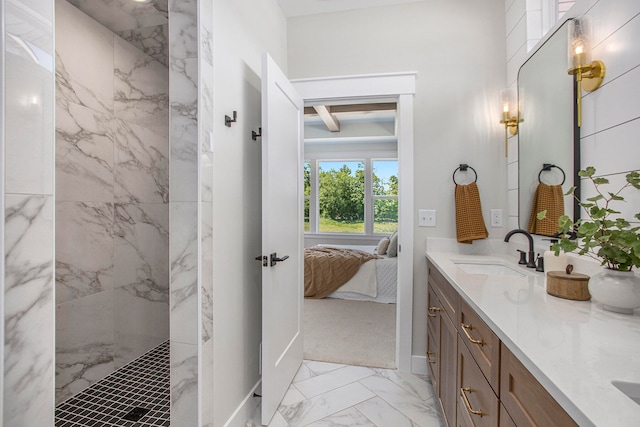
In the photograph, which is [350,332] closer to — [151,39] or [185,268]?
[185,268]

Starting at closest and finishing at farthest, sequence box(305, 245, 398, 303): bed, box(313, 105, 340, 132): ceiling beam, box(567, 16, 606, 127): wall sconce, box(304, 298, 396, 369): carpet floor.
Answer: box(567, 16, 606, 127): wall sconce < box(304, 298, 396, 369): carpet floor < box(305, 245, 398, 303): bed < box(313, 105, 340, 132): ceiling beam

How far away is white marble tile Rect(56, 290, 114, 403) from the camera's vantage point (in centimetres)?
193

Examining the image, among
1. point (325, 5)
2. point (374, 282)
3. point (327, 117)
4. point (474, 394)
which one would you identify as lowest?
point (374, 282)

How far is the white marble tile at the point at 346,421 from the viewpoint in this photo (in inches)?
70.2

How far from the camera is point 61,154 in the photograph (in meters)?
Result: 1.94

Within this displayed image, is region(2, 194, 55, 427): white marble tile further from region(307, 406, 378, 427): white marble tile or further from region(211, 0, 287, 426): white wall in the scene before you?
region(307, 406, 378, 427): white marble tile

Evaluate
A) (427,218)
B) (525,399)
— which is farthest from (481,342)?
(427,218)

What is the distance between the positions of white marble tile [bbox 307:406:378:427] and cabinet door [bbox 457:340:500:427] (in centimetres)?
70

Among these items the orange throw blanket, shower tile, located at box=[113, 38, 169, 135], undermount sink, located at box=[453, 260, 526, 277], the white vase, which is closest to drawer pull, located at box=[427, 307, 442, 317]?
undermount sink, located at box=[453, 260, 526, 277]

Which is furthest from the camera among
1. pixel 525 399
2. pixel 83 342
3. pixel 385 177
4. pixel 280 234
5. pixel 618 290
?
pixel 385 177

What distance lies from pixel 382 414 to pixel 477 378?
1008 millimetres

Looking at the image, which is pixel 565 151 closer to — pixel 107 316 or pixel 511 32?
pixel 511 32

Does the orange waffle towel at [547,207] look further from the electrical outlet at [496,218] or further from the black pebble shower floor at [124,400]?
the black pebble shower floor at [124,400]

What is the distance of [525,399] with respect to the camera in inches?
29.2
